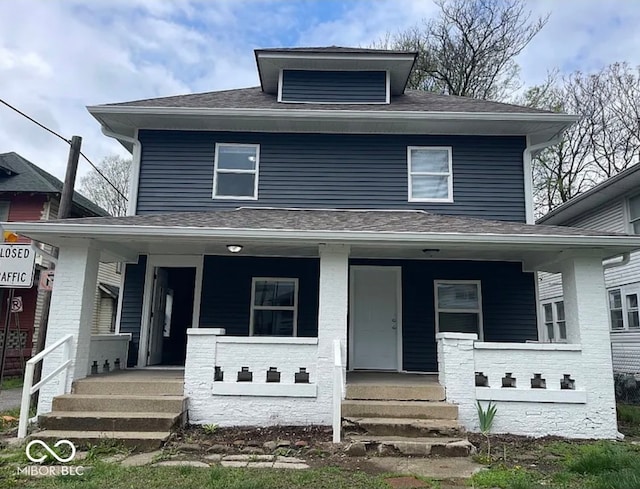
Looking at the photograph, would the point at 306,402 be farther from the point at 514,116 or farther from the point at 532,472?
the point at 514,116

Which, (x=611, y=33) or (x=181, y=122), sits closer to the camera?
(x=181, y=122)

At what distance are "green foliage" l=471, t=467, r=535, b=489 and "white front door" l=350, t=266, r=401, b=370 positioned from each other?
3.75 m

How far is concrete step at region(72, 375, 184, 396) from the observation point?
6.38 m

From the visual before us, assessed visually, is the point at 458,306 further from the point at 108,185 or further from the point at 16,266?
the point at 108,185

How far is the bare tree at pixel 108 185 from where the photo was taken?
1062 inches

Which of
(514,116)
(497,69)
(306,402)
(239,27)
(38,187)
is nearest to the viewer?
(306,402)

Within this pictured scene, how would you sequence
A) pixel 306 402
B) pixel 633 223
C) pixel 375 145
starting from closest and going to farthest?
pixel 306 402, pixel 375 145, pixel 633 223

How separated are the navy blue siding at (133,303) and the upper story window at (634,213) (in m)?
11.0

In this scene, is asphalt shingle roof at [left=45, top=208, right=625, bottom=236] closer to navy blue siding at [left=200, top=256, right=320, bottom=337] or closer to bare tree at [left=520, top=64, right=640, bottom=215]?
navy blue siding at [left=200, top=256, right=320, bottom=337]

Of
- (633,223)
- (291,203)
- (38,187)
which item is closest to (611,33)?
(633,223)

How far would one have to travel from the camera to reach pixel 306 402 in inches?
248

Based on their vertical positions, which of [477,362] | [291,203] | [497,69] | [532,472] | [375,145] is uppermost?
[497,69]

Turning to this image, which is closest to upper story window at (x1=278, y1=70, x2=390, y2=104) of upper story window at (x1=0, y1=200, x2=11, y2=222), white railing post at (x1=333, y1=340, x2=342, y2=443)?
white railing post at (x1=333, y1=340, x2=342, y2=443)

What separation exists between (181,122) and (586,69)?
1846 centimetres
